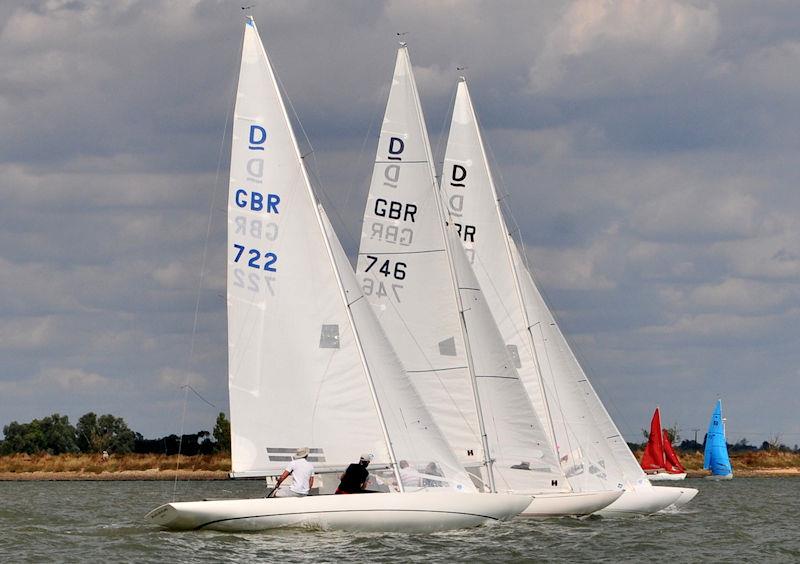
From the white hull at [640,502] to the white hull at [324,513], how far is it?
10945mm

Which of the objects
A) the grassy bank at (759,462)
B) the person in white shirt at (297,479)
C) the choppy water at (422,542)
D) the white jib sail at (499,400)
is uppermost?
the grassy bank at (759,462)

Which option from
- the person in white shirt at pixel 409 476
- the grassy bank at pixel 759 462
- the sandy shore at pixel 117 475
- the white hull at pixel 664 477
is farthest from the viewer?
the grassy bank at pixel 759 462

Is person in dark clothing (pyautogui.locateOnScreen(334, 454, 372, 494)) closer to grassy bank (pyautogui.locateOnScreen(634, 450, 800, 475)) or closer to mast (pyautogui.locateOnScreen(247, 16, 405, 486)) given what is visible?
mast (pyautogui.locateOnScreen(247, 16, 405, 486))

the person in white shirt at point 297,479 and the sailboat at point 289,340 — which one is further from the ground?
the sailboat at point 289,340

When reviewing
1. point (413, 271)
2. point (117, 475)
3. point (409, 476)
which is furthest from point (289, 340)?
point (117, 475)

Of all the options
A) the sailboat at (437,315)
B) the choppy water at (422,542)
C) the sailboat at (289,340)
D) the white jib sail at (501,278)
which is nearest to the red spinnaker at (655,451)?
the choppy water at (422,542)

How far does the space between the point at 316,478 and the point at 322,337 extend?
9.25 ft

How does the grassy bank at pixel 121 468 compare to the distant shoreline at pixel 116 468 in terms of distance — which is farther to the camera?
the grassy bank at pixel 121 468

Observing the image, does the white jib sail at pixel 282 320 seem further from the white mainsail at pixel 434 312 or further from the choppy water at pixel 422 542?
the white mainsail at pixel 434 312

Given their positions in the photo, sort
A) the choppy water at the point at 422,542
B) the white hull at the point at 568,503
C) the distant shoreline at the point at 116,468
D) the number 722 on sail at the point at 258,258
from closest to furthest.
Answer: the choppy water at the point at 422,542 < the number 722 on sail at the point at 258,258 < the white hull at the point at 568,503 < the distant shoreline at the point at 116,468

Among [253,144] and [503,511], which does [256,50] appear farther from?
[503,511]

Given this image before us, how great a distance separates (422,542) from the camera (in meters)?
29.0

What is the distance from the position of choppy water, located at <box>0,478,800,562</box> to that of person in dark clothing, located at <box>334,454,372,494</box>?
1.05 m

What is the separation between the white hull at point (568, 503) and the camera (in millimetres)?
36031
